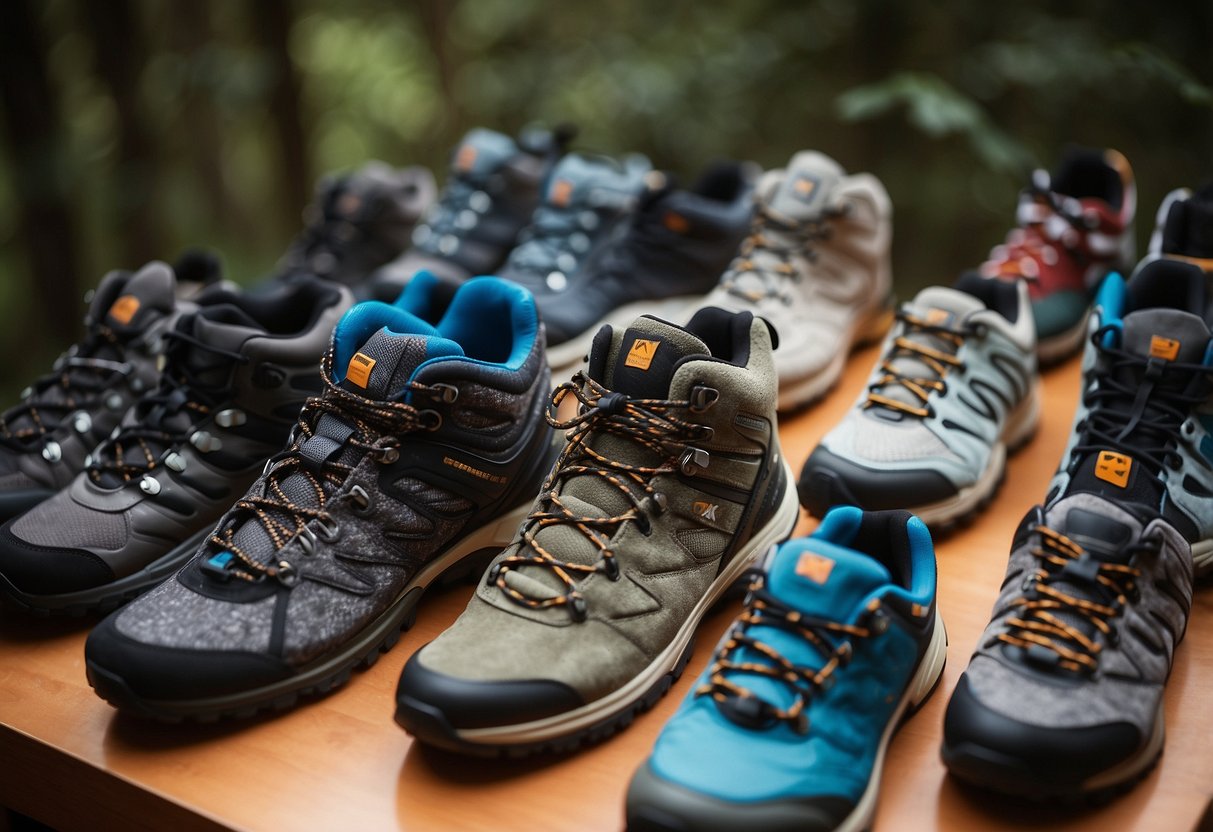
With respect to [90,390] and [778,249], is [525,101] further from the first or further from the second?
[90,390]

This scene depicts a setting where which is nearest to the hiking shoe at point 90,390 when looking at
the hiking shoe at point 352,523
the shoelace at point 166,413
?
the shoelace at point 166,413

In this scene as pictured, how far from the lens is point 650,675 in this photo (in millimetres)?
995

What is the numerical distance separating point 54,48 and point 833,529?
286 centimetres

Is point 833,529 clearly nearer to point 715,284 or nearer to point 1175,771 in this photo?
point 1175,771

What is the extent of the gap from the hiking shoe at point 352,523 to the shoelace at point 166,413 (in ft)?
0.61

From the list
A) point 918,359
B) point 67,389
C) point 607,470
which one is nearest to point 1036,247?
point 918,359

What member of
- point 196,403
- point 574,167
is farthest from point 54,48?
point 196,403

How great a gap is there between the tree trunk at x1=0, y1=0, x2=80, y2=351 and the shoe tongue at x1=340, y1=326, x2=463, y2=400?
2026 millimetres

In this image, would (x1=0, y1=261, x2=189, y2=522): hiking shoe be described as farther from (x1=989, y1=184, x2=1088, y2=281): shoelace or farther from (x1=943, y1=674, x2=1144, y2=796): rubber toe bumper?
(x1=989, y1=184, x2=1088, y2=281): shoelace

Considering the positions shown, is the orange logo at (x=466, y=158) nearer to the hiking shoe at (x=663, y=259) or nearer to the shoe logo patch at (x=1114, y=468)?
the hiking shoe at (x=663, y=259)

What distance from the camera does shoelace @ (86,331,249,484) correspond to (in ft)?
4.00

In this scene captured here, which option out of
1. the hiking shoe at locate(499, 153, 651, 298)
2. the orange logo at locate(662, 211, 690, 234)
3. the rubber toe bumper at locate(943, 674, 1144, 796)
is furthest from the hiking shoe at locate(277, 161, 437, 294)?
the rubber toe bumper at locate(943, 674, 1144, 796)

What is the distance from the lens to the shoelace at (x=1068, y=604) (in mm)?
888

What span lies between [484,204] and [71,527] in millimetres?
1027
